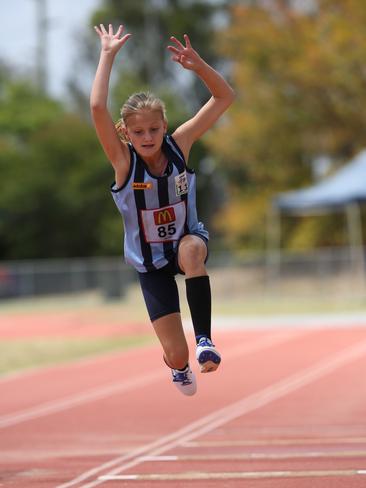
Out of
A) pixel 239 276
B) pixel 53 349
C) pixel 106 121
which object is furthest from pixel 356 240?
pixel 106 121

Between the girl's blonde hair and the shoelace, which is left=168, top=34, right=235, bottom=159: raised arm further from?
the shoelace

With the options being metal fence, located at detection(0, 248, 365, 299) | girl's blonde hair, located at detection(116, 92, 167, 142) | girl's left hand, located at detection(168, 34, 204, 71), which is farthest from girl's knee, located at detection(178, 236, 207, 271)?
metal fence, located at detection(0, 248, 365, 299)

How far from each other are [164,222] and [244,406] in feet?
18.6

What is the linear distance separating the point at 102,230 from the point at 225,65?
47.7 ft

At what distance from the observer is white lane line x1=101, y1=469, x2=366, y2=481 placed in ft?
22.9

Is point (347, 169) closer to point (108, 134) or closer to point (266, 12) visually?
point (266, 12)

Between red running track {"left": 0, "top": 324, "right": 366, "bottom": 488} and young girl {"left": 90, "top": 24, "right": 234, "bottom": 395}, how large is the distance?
1106mm

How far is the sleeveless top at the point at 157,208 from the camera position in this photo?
636cm

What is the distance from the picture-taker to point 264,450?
27.5 feet

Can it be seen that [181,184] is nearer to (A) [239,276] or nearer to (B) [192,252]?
(B) [192,252]

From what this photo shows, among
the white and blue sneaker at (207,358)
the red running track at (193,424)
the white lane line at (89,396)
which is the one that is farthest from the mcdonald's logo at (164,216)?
the white lane line at (89,396)

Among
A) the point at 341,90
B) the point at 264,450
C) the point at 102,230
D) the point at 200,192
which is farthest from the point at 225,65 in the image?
the point at 264,450

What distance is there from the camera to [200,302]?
6.29m

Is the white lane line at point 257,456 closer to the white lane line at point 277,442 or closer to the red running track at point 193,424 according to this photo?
the red running track at point 193,424
